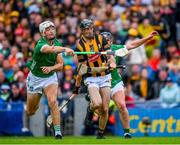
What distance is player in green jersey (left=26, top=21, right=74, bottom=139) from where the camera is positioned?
19.9 metres

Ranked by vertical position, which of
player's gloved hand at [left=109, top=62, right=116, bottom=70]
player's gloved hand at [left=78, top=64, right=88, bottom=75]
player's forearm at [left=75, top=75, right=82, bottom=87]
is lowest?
player's forearm at [left=75, top=75, right=82, bottom=87]

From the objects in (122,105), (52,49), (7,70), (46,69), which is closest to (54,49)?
(52,49)

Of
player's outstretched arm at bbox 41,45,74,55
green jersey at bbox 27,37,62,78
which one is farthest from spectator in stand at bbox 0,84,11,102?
player's outstretched arm at bbox 41,45,74,55

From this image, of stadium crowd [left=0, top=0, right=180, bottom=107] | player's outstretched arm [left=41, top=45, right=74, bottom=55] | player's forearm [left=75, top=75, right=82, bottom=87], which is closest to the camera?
player's outstretched arm [left=41, top=45, right=74, bottom=55]

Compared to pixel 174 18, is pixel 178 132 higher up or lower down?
lower down


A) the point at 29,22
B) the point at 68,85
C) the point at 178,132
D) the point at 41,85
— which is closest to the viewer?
the point at 41,85

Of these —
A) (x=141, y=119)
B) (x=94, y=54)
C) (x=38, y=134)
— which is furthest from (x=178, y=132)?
(x=94, y=54)

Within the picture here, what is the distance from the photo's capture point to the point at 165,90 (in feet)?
85.2

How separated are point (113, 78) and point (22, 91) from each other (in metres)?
5.31

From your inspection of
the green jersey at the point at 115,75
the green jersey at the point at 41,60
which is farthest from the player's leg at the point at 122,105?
the green jersey at the point at 41,60

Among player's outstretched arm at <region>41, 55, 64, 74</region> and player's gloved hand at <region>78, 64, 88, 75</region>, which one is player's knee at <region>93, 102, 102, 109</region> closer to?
player's gloved hand at <region>78, 64, 88, 75</region>

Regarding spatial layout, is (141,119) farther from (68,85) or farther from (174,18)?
(174,18)

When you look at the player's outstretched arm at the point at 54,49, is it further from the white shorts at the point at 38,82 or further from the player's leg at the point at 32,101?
the player's leg at the point at 32,101

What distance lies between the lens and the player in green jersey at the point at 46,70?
65.3ft
